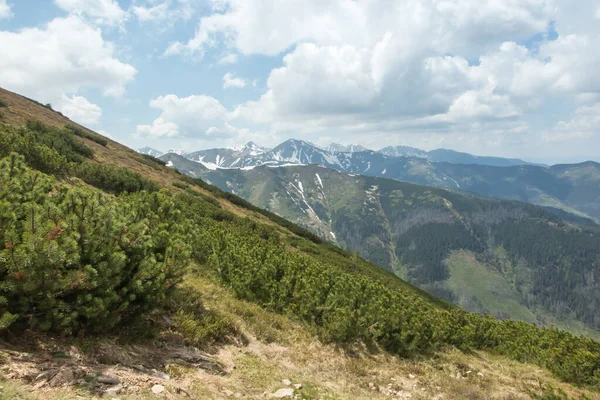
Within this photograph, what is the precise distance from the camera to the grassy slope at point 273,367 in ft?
18.5

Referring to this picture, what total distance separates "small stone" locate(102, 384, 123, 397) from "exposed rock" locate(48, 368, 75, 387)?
57 cm

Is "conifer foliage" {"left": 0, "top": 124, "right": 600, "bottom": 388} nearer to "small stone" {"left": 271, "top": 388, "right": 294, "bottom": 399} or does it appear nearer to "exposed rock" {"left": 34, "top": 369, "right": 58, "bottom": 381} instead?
"exposed rock" {"left": 34, "top": 369, "right": 58, "bottom": 381}

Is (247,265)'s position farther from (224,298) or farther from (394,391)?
(394,391)

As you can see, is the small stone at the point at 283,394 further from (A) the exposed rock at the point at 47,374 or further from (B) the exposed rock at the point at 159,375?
(A) the exposed rock at the point at 47,374

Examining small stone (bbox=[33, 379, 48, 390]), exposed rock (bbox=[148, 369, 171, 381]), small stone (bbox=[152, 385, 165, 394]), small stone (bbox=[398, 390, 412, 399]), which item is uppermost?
small stone (bbox=[33, 379, 48, 390])

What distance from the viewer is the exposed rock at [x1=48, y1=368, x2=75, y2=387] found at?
16.4ft

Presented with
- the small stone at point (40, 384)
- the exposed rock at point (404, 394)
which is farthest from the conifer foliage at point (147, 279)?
the exposed rock at point (404, 394)

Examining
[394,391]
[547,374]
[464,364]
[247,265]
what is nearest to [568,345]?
[547,374]

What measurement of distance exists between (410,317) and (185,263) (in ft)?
33.9

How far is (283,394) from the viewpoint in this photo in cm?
723

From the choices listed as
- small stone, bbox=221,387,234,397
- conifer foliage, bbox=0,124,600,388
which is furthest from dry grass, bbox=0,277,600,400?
conifer foliage, bbox=0,124,600,388

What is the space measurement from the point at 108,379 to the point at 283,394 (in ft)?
11.7

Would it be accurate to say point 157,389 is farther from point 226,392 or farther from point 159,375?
point 226,392

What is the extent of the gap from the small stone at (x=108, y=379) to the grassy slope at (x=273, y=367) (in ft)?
0.57
